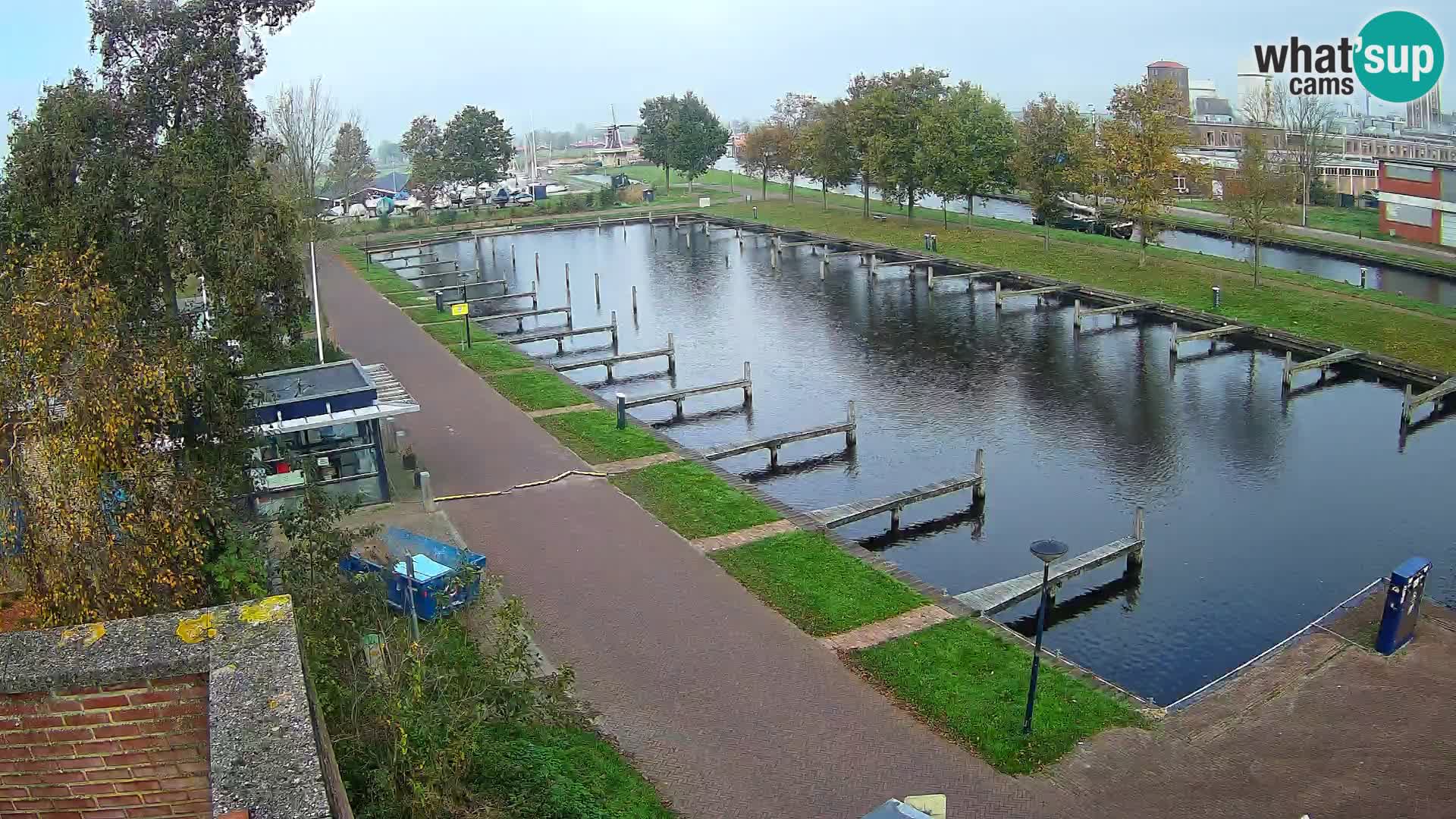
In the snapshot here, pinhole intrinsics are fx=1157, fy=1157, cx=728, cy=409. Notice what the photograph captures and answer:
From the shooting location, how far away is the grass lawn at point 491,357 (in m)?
37.2

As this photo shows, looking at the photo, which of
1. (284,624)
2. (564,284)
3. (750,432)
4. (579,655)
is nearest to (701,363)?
(750,432)

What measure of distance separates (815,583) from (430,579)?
6486 millimetres

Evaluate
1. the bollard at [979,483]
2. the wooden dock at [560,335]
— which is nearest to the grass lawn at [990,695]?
the bollard at [979,483]

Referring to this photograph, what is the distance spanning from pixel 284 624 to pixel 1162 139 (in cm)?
4884

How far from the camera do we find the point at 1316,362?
34781 millimetres

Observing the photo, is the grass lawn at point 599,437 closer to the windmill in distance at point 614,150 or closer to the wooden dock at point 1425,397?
the wooden dock at point 1425,397

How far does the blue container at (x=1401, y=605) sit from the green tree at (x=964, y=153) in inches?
1790

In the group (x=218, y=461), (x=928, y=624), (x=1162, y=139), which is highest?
(x=1162, y=139)

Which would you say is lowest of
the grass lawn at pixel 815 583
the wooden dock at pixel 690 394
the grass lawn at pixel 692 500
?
the grass lawn at pixel 815 583

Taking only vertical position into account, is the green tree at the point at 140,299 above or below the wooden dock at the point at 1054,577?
above

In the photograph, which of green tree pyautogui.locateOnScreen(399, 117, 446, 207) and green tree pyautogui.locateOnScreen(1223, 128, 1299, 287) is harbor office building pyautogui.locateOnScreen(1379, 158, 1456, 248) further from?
green tree pyautogui.locateOnScreen(399, 117, 446, 207)

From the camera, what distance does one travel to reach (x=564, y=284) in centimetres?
5531

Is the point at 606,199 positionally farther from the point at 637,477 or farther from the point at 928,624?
the point at 928,624

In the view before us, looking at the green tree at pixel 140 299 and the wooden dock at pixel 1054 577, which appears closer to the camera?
the green tree at pixel 140 299
